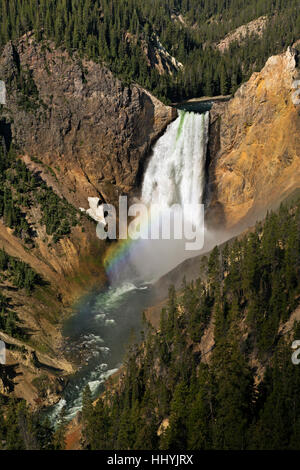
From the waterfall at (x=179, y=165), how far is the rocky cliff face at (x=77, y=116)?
268cm

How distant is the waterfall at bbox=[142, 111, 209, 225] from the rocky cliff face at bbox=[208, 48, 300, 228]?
72.7 inches

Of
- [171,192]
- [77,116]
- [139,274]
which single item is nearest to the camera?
[139,274]

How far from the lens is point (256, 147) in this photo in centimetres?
7400

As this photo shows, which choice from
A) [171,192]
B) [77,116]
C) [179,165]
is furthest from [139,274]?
[77,116]

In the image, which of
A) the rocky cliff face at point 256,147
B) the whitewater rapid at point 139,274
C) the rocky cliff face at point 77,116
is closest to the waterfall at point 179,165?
the whitewater rapid at point 139,274

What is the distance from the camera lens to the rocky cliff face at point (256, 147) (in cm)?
6950

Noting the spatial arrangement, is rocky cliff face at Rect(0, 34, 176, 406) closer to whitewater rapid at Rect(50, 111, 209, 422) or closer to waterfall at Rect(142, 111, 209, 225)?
waterfall at Rect(142, 111, 209, 225)

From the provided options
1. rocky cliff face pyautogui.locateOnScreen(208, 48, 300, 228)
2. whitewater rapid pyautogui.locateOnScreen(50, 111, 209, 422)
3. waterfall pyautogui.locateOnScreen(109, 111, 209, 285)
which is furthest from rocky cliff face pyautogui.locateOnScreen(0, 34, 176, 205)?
rocky cliff face pyautogui.locateOnScreen(208, 48, 300, 228)

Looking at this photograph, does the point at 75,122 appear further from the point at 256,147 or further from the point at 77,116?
the point at 256,147

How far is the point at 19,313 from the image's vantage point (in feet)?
206

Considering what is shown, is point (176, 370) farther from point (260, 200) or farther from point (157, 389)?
point (260, 200)

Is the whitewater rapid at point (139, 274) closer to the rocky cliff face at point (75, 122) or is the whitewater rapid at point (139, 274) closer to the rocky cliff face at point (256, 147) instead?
the rocky cliff face at point (256, 147)

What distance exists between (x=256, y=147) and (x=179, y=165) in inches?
520

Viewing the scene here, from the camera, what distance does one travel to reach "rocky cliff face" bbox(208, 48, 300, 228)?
69.5m
